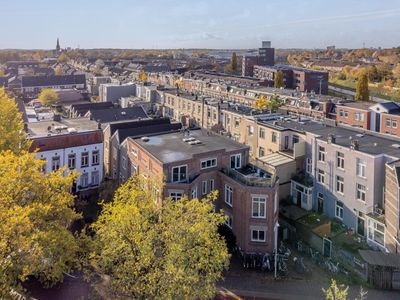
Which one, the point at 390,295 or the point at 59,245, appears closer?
the point at 59,245

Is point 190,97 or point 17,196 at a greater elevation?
point 190,97

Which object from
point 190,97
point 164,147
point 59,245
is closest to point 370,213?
point 164,147

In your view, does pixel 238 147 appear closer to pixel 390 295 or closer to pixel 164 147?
pixel 164 147

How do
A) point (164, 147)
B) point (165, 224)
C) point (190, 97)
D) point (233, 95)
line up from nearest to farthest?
1. point (165, 224)
2. point (164, 147)
3. point (190, 97)
4. point (233, 95)

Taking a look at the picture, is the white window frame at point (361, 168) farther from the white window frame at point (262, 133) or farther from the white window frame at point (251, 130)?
the white window frame at point (251, 130)

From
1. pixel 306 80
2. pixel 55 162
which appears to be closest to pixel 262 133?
pixel 55 162

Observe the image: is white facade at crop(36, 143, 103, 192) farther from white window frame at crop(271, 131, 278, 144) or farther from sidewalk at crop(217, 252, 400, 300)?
sidewalk at crop(217, 252, 400, 300)

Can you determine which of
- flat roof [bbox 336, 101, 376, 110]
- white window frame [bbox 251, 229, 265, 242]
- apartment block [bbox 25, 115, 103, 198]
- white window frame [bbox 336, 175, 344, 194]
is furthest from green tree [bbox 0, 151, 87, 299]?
flat roof [bbox 336, 101, 376, 110]
